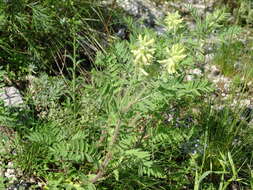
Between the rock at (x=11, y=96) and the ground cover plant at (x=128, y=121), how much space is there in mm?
78

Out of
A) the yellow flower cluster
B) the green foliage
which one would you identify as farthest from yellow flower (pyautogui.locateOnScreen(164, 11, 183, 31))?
the green foliage

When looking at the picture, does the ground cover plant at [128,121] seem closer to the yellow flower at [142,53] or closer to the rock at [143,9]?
the yellow flower at [142,53]

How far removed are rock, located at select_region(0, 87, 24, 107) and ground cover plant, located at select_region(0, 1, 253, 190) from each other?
8 centimetres

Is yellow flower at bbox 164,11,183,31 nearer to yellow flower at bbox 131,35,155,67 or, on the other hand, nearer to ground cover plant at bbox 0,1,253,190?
ground cover plant at bbox 0,1,253,190

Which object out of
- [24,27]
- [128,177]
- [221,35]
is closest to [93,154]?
[128,177]

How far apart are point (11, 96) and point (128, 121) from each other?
1.06 m

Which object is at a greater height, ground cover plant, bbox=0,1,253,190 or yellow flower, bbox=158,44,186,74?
yellow flower, bbox=158,44,186,74

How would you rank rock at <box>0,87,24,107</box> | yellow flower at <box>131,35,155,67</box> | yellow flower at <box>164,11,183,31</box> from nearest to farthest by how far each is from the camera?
yellow flower at <box>131,35,155,67</box>
yellow flower at <box>164,11,183,31</box>
rock at <box>0,87,24,107</box>

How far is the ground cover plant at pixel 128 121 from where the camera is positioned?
1.76m

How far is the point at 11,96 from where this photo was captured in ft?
8.69

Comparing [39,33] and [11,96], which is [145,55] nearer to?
[11,96]

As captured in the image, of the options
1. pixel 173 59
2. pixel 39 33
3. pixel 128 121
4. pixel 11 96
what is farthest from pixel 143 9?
pixel 173 59

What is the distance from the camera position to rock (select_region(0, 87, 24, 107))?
8.41ft

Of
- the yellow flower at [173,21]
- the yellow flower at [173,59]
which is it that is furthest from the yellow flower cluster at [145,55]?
the yellow flower at [173,21]
